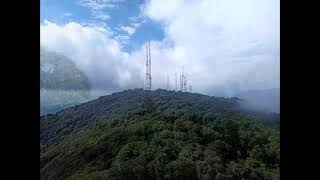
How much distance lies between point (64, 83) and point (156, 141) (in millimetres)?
1921

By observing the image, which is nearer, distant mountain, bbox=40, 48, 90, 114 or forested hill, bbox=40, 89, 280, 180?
distant mountain, bbox=40, 48, 90, 114

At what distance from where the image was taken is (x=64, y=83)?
11.3 feet

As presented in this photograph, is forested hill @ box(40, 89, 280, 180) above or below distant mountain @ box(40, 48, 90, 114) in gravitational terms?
below

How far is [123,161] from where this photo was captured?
486 cm

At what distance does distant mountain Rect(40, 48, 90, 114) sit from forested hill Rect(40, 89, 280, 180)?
1.83 ft

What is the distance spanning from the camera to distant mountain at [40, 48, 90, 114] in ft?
10.5

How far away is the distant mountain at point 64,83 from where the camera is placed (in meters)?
3.20

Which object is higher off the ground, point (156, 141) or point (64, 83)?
point (64, 83)

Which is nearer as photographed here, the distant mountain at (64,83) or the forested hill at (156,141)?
the distant mountain at (64,83)

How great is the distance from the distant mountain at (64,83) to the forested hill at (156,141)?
558mm

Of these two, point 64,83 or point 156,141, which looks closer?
point 64,83

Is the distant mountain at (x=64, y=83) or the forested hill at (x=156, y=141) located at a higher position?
the distant mountain at (x=64, y=83)
